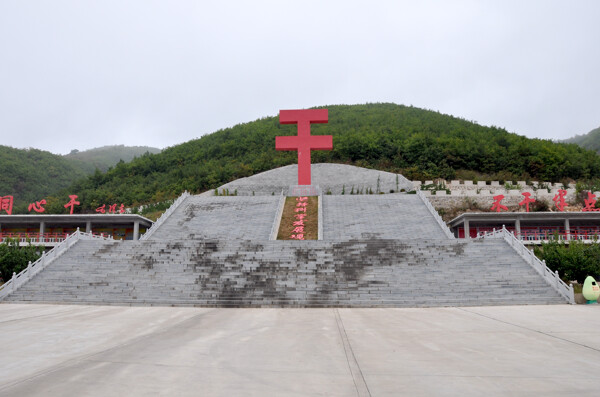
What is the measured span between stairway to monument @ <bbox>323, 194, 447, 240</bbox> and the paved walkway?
966 cm

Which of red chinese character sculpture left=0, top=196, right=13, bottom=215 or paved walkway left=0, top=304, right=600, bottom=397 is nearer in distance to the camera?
paved walkway left=0, top=304, right=600, bottom=397

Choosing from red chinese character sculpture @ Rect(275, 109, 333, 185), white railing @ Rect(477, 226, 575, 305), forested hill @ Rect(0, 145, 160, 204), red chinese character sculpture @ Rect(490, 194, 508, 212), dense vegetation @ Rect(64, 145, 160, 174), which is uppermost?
dense vegetation @ Rect(64, 145, 160, 174)

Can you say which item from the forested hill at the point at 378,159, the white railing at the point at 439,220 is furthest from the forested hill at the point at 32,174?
the white railing at the point at 439,220

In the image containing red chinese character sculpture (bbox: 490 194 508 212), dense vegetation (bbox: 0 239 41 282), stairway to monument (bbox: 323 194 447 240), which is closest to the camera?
dense vegetation (bbox: 0 239 41 282)

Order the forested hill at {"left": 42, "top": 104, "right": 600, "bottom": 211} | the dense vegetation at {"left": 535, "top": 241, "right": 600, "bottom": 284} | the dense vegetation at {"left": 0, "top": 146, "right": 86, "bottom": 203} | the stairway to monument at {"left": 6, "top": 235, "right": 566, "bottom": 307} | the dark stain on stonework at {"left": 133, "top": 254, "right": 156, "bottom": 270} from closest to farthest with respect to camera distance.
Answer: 1. the stairway to monument at {"left": 6, "top": 235, "right": 566, "bottom": 307}
2. the dense vegetation at {"left": 535, "top": 241, "right": 600, "bottom": 284}
3. the dark stain on stonework at {"left": 133, "top": 254, "right": 156, "bottom": 270}
4. the forested hill at {"left": 42, "top": 104, "right": 600, "bottom": 211}
5. the dense vegetation at {"left": 0, "top": 146, "right": 86, "bottom": 203}

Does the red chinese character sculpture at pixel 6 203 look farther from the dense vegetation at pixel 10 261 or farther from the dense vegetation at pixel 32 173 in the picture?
the dense vegetation at pixel 32 173

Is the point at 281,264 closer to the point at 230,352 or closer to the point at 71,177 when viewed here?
the point at 230,352

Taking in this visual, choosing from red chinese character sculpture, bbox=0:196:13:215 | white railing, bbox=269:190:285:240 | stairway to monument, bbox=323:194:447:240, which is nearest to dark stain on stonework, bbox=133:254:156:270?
white railing, bbox=269:190:285:240

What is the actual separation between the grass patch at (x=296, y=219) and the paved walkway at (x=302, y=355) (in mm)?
10182

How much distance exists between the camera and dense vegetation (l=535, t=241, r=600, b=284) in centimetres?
1217

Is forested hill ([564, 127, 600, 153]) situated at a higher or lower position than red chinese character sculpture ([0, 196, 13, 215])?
higher

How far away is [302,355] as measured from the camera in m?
4.68

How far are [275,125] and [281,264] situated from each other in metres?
46.4

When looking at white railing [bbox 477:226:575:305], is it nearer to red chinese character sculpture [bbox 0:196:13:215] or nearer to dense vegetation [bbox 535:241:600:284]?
dense vegetation [bbox 535:241:600:284]
